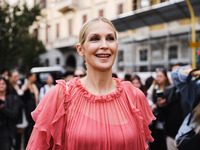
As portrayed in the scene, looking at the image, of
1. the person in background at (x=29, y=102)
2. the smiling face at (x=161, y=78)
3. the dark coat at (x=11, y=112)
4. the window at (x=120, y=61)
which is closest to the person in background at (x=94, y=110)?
the dark coat at (x=11, y=112)

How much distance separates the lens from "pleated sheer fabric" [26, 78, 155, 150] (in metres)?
1.47

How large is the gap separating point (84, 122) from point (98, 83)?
1.10 feet

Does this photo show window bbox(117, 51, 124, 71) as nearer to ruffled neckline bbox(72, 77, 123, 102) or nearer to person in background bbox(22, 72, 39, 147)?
person in background bbox(22, 72, 39, 147)

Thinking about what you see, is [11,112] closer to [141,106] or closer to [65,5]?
[141,106]

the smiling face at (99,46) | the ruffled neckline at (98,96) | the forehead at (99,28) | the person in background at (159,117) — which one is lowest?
the person in background at (159,117)

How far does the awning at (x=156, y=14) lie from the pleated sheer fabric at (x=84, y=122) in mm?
8243

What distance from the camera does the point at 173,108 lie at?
3.92 m

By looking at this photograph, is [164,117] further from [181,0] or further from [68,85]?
[181,0]

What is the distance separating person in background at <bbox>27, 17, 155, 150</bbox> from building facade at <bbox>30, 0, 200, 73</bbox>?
7.30 m

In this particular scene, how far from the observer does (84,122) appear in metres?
1.51

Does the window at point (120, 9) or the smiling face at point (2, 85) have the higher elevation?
the window at point (120, 9)

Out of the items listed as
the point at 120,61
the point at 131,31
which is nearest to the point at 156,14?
the point at 131,31

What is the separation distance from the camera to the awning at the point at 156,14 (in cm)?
973

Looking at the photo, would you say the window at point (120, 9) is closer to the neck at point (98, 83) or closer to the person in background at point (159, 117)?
the person in background at point (159, 117)
